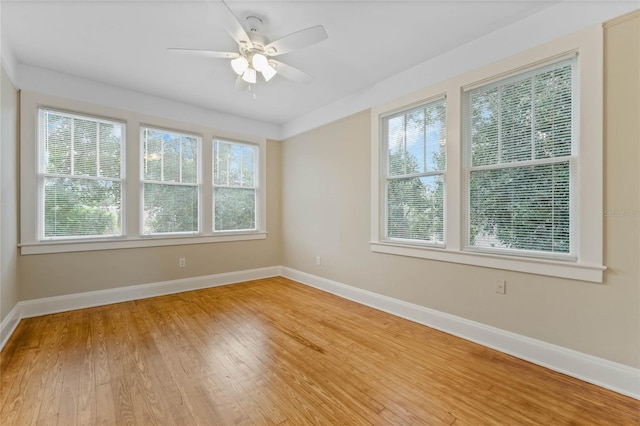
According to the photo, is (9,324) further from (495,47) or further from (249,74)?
(495,47)

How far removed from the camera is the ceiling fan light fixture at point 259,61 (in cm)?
236

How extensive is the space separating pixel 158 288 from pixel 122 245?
77 cm

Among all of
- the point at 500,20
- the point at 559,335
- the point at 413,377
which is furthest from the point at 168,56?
the point at 559,335

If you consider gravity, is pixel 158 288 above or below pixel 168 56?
below

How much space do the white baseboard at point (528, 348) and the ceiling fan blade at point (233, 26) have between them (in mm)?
3051

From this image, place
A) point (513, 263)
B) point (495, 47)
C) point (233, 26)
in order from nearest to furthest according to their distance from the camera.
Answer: point (233, 26), point (513, 263), point (495, 47)

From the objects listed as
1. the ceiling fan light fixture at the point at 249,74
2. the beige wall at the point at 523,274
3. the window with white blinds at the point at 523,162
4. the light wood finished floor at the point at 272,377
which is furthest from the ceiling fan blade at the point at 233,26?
the light wood finished floor at the point at 272,377

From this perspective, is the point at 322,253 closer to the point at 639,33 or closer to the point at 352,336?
the point at 352,336

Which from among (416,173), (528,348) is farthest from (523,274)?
(416,173)

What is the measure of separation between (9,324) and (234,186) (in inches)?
119

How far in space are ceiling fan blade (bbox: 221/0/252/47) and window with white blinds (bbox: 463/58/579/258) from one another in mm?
2133

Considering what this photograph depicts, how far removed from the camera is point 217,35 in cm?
256

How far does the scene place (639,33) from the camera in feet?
6.09

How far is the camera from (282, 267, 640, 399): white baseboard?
1.90 metres
